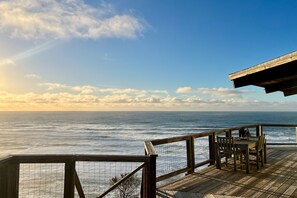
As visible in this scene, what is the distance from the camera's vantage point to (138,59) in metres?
20.8

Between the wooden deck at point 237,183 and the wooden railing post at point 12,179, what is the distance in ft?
8.26

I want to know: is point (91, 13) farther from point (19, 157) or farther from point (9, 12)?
point (19, 157)

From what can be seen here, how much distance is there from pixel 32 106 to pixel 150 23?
1694 inches

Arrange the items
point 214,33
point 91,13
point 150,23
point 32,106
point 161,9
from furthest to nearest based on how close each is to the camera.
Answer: point 32,106, point 214,33, point 150,23, point 161,9, point 91,13

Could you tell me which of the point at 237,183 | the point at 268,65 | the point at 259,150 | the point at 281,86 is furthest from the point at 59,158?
the point at 259,150

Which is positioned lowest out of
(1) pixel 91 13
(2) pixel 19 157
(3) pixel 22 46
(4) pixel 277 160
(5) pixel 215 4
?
(4) pixel 277 160

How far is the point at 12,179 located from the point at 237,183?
14.2 ft

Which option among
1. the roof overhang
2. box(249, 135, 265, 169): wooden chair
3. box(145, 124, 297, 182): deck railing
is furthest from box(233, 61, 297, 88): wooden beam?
box(249, 135, 265, 169): wooden chair

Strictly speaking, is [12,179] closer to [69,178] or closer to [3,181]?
[3,181]

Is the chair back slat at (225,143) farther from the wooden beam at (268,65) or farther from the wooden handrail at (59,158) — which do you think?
the wooden handrail at (59,158)

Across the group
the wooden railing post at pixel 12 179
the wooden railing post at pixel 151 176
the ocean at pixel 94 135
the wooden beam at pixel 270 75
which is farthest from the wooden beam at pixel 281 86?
the ocean at pixel 94 135

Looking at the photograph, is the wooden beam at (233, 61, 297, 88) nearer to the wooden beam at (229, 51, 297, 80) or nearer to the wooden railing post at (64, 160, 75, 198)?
the wooden beam at (229, 51, 297, 80)

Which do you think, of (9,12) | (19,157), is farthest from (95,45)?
(19,157)

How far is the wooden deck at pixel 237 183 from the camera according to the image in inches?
179
